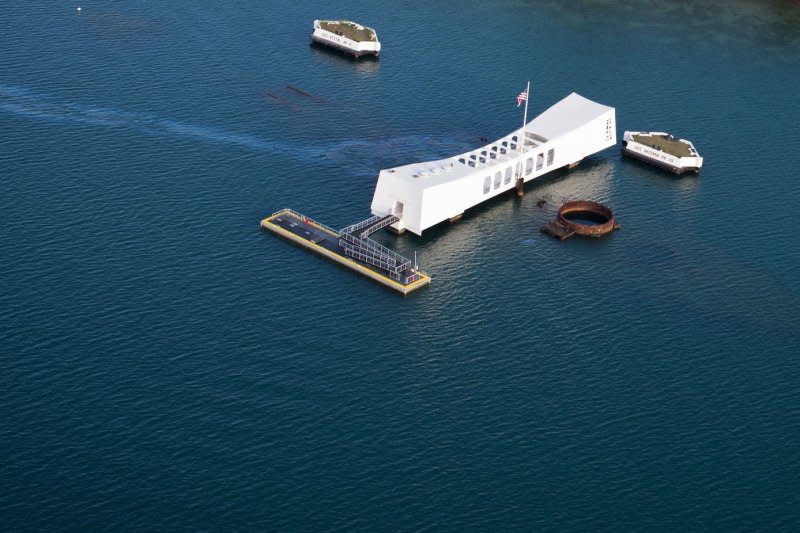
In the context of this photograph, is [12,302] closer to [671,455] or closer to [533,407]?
[533,407]

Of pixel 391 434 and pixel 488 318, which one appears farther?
pixel 488 318

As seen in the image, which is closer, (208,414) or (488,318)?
(208,414)

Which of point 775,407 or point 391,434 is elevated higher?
point 775,407

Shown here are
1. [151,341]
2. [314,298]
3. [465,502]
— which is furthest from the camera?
[314,298]

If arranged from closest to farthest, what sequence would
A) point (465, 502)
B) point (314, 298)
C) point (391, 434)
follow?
point (465, 502)
point (391, 434)
point (314, 298)

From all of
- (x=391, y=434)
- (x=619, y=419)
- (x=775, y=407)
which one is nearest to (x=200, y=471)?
(x=391, y=434)

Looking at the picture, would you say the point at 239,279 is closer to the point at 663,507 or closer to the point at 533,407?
the point at 533,407

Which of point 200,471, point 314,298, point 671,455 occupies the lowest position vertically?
point 200,471

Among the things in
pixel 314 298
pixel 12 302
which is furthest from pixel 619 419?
pixel 12 302

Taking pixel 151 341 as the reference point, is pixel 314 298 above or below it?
above
